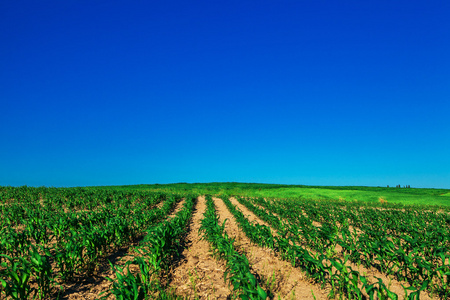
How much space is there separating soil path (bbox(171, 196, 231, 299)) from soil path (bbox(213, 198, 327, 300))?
113cm

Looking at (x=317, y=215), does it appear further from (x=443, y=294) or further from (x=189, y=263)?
(x=189, y=263)

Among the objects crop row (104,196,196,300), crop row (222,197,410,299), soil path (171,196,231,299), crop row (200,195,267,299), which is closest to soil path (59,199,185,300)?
crop row (104,196,196,300)

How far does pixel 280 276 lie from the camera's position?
6484 mm

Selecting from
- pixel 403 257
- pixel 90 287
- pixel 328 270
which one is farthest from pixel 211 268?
pixel 403 257

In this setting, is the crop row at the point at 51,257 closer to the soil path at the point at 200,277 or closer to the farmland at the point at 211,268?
the farmland at the point at 211,268

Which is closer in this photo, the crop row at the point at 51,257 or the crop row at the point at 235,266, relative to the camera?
the crop row at the point at 235,266

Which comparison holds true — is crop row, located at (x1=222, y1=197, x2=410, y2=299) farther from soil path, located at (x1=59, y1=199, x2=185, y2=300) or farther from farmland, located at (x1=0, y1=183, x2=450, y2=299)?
soil path, located at (x1=59, y1=199, x2=185, y2=300)

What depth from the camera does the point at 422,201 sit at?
110ft

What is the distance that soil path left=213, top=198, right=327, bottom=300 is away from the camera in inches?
221

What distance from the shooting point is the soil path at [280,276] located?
5609mm

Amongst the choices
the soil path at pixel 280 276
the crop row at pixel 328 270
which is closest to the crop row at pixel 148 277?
the soil path at pixel 280 276

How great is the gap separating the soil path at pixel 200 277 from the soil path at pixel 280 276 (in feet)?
3.70

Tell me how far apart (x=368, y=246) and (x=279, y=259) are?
9.11 feet

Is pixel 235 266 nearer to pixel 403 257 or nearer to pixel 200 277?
pixel 200 277
